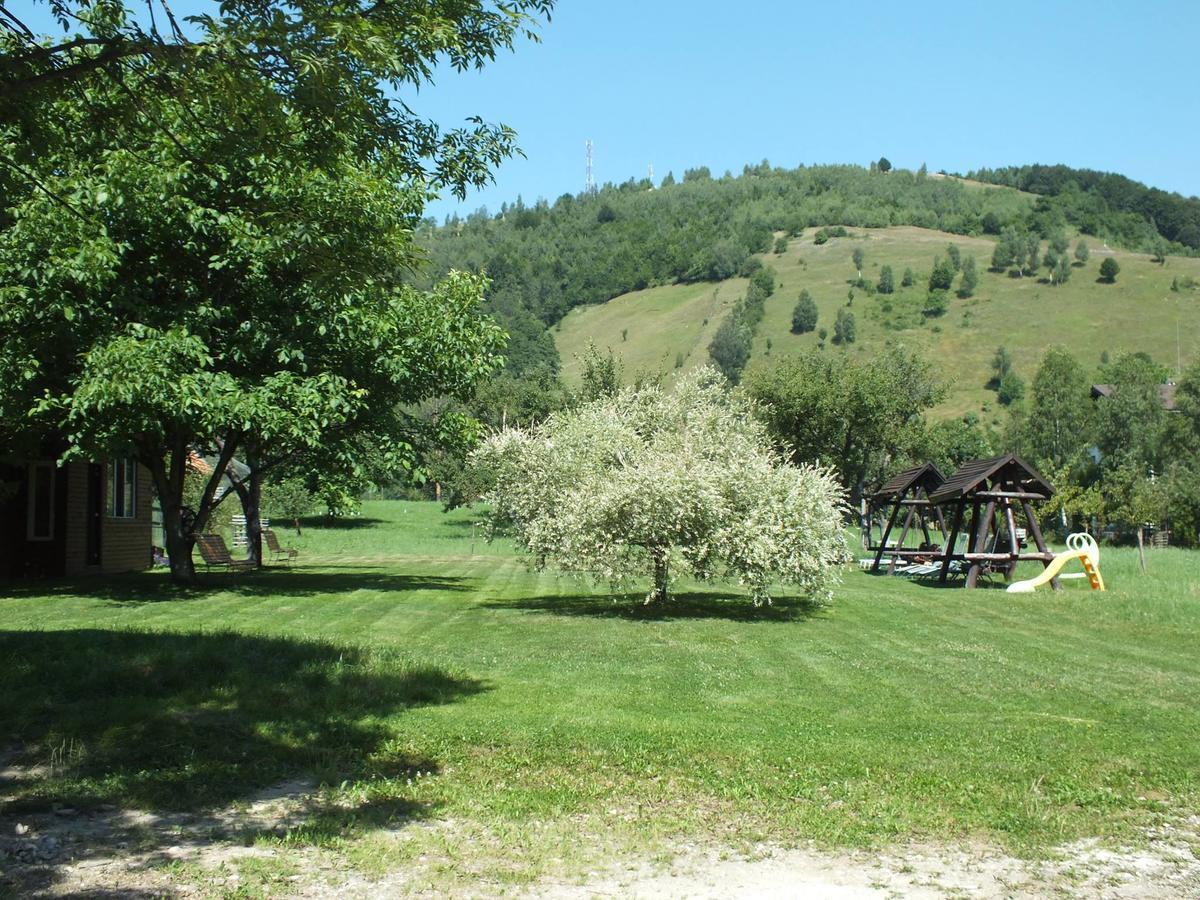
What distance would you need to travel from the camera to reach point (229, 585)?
20.0 metres

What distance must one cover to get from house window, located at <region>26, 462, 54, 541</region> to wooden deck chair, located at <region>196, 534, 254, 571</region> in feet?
11.6

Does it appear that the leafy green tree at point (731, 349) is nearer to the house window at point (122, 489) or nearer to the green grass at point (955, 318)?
the green grass at point (955, 318)

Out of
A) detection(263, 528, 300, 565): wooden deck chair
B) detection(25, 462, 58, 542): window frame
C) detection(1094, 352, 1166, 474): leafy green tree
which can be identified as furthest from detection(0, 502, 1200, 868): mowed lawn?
detection(1094, 352, 1166, 474): leafy green tree

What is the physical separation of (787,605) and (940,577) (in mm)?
8902

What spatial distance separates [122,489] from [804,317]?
96.8 meters

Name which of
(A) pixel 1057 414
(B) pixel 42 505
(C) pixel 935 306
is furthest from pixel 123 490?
(C) pixel 935 306

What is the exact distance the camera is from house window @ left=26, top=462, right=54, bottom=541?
21625 mm

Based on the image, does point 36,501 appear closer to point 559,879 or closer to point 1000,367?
point 559,879

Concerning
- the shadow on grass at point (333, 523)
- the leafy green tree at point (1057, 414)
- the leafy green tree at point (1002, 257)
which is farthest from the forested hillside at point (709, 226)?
the shadow on grass at point (333, 523)

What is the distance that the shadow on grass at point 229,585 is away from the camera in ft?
59.6

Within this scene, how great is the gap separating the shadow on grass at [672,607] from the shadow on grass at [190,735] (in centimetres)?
756

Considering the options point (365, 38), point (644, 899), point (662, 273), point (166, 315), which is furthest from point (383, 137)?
point (662, 273)

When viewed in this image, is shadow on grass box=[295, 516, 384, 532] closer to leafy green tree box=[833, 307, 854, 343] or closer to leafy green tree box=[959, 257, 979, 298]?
leafy green tree box=[833, 307, 854, 343]

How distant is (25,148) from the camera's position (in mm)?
7973
